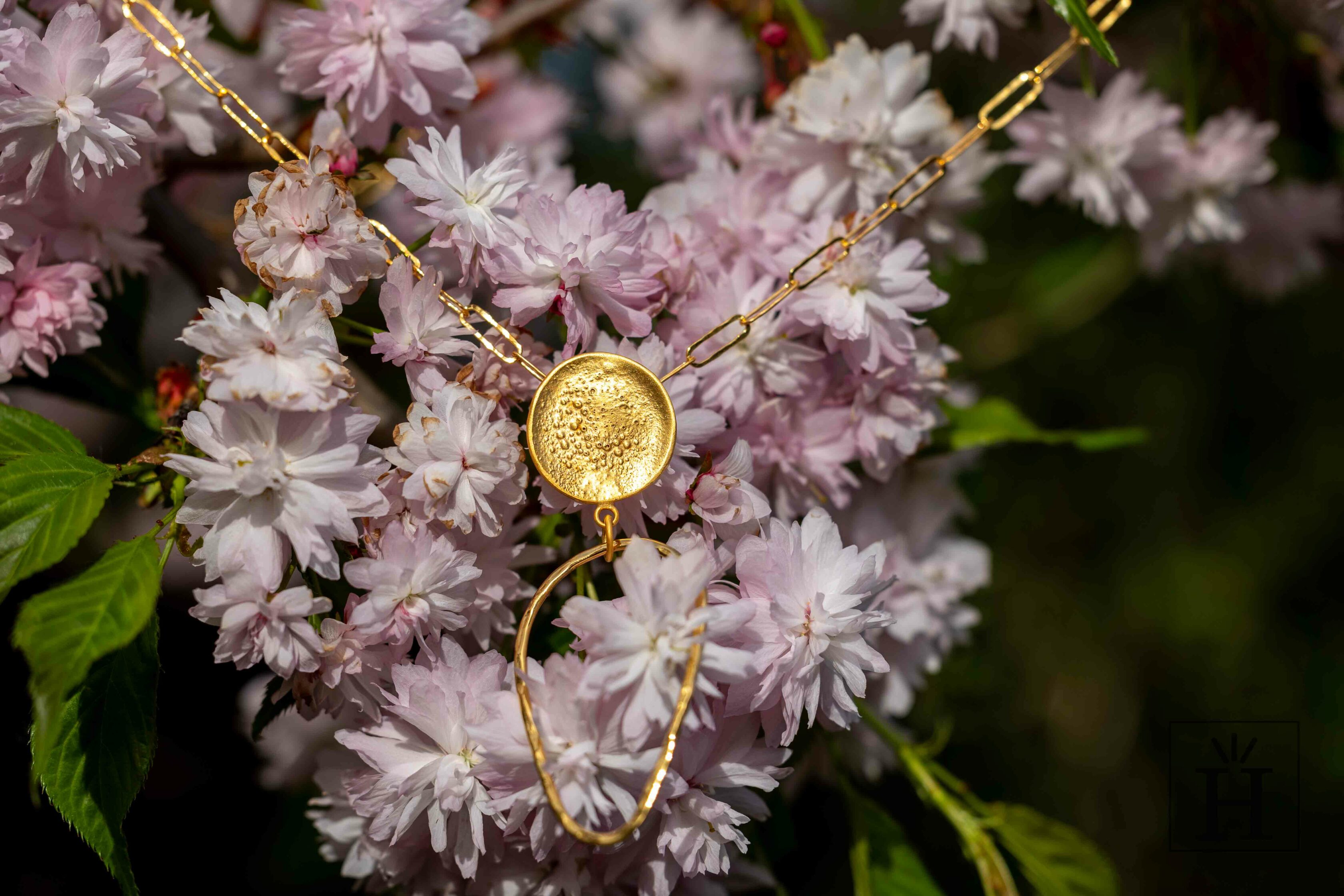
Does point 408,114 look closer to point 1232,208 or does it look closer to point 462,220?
point 462,220

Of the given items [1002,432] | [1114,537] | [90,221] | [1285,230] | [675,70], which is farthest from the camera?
[1114,537]

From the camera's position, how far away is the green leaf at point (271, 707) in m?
0.40

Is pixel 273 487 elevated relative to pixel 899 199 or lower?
elevated

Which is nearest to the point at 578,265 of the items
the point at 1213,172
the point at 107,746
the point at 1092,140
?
the point at 107,746

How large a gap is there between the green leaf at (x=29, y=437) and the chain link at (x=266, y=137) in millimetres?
161

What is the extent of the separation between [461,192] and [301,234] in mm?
73

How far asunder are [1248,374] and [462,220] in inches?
52.1

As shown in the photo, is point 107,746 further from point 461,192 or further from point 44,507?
point 461,192

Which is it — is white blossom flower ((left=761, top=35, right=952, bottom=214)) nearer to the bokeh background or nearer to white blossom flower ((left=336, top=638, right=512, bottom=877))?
the bokeh background

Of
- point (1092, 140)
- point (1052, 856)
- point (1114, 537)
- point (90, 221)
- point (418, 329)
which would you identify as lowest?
point (1114, 537)

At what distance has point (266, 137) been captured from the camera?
19.1 inches

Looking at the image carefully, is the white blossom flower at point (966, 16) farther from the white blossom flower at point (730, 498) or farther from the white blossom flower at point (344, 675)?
the white blossom flower at point (344, 675)

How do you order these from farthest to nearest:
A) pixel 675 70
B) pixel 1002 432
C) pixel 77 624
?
pixel 675 70, pixel 1002 432, pixel 77 624

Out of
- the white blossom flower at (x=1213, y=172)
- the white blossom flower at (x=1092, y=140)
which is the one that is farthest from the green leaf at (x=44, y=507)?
the white blossom flower at (x=1213, y=172)
